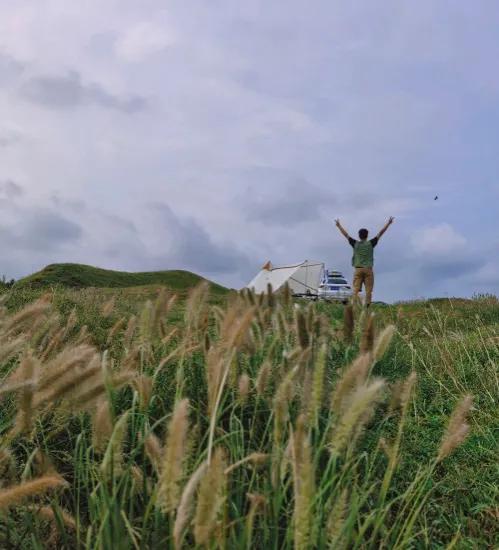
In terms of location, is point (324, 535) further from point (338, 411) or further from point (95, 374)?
point (95, 374)

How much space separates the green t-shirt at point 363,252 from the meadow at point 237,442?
858 cm

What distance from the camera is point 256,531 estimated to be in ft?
7.30

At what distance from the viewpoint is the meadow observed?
171cm

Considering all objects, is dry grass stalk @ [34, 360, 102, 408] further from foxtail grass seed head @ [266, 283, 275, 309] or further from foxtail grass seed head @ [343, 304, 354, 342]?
foxtail grass seed head @ [266, 283, 275, 309]

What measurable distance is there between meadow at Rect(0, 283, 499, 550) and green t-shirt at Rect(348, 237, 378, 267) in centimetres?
858

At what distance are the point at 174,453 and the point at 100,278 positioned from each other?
988 inches

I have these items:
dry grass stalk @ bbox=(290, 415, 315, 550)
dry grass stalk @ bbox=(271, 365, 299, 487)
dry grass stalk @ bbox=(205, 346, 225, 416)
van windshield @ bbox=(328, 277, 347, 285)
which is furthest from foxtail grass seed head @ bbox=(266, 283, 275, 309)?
van windshield @ bbox=(328, 277, 347, 285)

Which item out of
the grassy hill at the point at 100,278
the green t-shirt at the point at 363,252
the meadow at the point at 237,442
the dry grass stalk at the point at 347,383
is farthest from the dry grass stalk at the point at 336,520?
the grassy hill at the point at 100,278

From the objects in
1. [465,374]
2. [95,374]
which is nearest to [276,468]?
[95,374]

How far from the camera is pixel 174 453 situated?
4.80 ft

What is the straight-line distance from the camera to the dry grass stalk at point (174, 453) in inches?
56.4

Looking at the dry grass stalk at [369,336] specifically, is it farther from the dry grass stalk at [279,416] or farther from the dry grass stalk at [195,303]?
the dry grass stalk at [195,303]

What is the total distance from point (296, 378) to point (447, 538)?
1.49m

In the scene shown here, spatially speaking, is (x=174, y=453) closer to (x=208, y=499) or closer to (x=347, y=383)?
(x=208, y=499)
